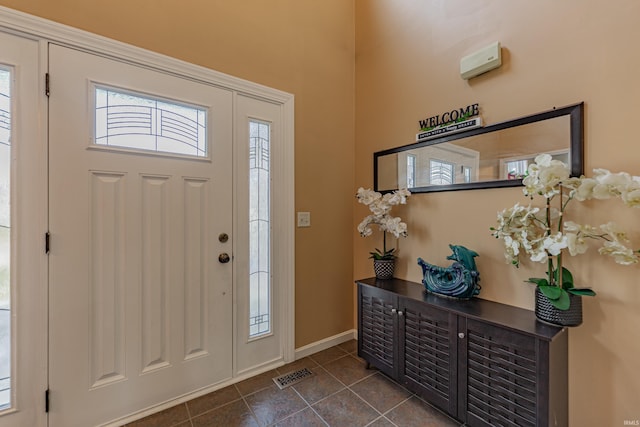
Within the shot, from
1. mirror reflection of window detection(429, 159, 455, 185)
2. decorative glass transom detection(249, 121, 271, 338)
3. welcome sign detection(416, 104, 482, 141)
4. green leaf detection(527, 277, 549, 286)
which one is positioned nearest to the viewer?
green leaf detection(527, 277, 549, 286)

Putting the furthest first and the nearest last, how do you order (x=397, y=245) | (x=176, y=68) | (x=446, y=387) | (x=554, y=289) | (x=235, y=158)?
(x=397, y=245) → (x=235, y=158) → (x=176, y=68) → (x=446, y=387) → (x=554, y=289)

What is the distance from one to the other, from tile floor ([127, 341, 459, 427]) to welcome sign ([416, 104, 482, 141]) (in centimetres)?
179

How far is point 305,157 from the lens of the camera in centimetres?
226

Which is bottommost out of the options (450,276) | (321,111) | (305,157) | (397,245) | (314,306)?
(314,306)

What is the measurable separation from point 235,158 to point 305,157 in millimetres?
597

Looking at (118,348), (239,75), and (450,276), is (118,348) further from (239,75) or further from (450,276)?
(450,276)

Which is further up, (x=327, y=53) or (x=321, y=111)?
(x=327, y=53)

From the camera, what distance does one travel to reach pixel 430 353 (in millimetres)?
1624

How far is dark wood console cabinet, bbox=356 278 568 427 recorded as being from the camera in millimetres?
1223

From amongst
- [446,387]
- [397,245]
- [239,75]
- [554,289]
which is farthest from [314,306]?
[239,75]

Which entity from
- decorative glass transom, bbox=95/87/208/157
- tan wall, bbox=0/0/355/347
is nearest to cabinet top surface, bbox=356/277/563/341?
tan wall, bbox=0/0/355/347

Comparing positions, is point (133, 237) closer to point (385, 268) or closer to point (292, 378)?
point (292, 378)

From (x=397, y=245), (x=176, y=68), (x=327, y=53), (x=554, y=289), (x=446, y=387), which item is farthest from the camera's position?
(x=327, y=53)

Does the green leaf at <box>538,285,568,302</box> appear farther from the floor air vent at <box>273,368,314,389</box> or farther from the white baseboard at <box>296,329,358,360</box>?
the white baseboard at <box>296,329,358,360</box>
